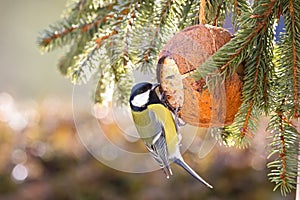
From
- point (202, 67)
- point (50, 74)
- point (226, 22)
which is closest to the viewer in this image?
point (202, 67)

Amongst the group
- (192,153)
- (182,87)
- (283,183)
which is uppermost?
(182,87)

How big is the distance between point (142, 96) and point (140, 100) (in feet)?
0.04

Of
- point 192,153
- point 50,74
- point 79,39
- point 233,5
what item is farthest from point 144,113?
point 50,74

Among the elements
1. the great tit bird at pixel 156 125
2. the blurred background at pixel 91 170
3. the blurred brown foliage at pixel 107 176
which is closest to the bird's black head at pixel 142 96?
the great tit bird at pixel 156 125

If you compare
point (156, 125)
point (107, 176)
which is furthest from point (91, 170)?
point (156, 125)

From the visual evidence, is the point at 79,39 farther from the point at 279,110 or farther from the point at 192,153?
the point at 192,153

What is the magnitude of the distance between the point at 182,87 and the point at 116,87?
10.5 inches

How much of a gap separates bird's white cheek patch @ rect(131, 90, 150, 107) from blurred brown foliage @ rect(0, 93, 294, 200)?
131 centimetres

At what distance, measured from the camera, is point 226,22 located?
749mm

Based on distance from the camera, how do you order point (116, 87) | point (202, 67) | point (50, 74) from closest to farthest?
point (202, 67)
point (116, 87)
point (50, 74)

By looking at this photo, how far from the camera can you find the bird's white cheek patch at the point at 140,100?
0.63 metres

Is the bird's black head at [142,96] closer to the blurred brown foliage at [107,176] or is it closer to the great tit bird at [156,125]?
the great tit bird at [156,125]

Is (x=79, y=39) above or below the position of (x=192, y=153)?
above

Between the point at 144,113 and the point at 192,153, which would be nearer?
the point at 144,113
